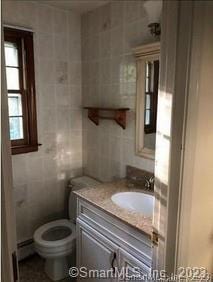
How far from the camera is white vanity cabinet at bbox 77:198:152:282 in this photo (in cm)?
128

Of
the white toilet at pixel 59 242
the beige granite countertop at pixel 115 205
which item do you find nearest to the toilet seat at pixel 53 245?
the white toilet at pixel 59 242

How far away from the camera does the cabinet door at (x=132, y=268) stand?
1260 millimetres

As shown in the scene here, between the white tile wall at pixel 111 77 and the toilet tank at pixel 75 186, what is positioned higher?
the white tile wall at pixel 111 77

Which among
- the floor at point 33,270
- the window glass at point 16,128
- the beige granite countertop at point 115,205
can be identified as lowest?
the floor at point 33,270

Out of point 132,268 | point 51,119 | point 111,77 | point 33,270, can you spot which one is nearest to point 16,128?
point 51,119

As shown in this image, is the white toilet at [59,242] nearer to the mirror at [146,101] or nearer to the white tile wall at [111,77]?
the white tile wall at [111,77]

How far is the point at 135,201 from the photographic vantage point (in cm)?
173

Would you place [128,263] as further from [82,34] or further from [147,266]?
[82,34]

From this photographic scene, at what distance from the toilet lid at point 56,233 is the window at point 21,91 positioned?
0.71m

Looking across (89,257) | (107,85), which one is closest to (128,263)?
(89,257)

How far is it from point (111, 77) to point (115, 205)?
108 cm

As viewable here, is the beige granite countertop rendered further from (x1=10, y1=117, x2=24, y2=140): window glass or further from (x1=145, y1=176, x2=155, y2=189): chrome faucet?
(x1=10, y1=117, x2=24, y2=140): window glass

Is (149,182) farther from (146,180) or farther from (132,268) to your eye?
(132,268)

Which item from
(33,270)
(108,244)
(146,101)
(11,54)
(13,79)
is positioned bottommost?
(33,270)
